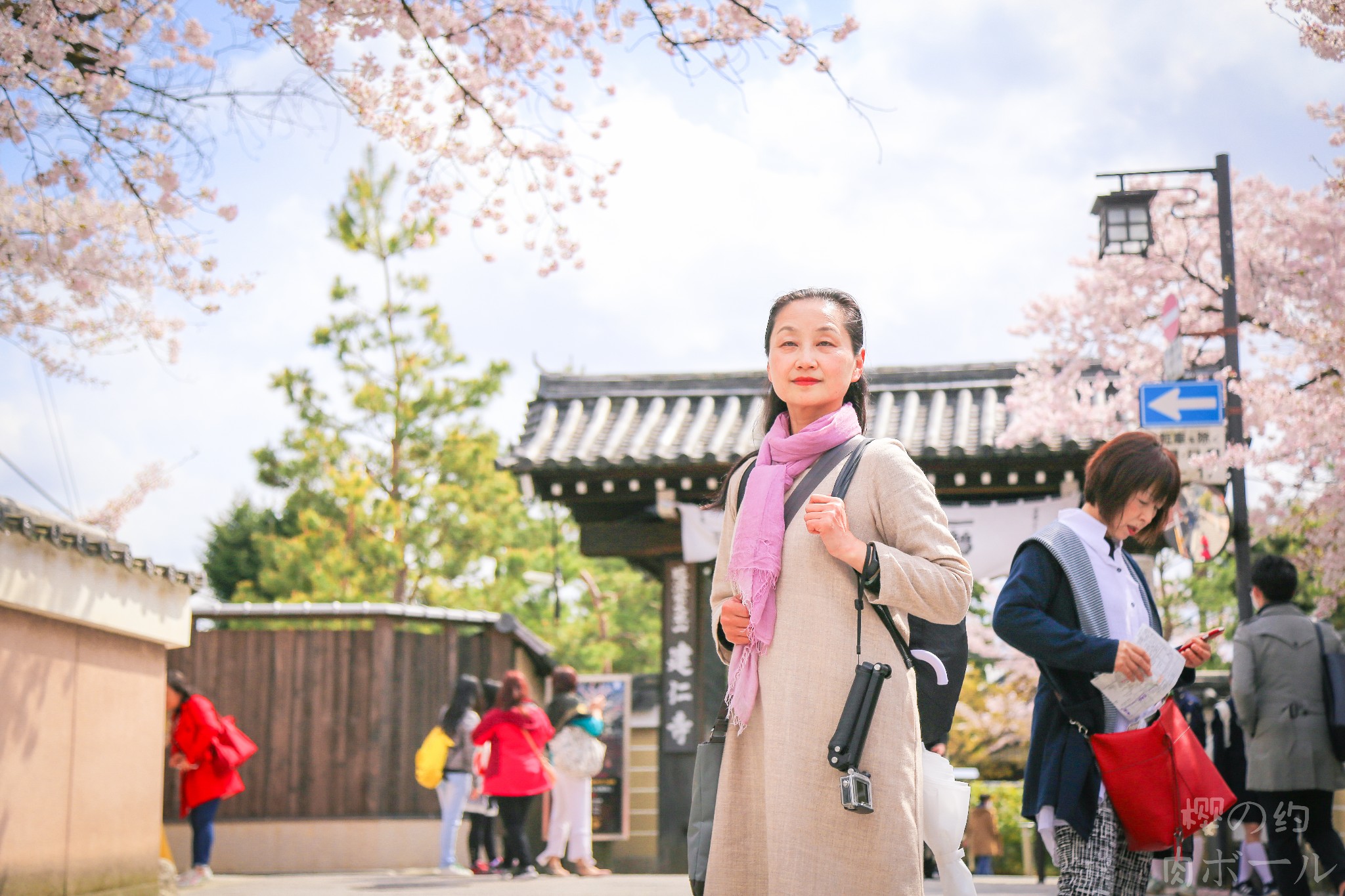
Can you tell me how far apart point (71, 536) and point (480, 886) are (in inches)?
161

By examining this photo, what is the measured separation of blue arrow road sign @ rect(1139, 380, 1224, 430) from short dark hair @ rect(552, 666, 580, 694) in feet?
17.8

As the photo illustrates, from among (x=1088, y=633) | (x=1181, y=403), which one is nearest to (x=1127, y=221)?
(x=1181, y=403)

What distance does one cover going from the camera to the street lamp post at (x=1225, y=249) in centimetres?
964

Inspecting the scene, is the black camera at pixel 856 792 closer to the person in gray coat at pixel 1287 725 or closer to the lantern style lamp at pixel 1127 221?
the person in gray coat at pixel 1287 725

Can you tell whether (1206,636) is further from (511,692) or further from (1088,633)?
(511,692)

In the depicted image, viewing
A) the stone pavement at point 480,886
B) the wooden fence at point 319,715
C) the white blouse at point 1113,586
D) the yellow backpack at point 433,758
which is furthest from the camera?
the wooden fence at point 319,715

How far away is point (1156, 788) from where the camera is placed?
3533 mm

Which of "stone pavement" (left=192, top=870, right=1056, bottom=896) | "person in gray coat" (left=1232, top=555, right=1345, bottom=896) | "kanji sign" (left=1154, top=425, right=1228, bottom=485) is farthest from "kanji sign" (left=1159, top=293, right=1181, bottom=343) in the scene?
"stone pavement" (left=192, top=870, right=1056, bottom=896)

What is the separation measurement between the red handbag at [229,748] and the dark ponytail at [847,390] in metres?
7.52

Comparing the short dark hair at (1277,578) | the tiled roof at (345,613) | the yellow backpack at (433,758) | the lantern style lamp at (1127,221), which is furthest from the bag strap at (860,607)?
the tiled roof at (345,613)

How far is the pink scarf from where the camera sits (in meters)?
2.78

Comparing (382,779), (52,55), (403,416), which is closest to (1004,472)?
(382,779)

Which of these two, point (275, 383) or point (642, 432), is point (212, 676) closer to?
point (642, 432)

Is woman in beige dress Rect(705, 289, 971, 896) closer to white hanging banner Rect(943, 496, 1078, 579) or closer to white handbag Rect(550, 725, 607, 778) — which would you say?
white handbag Rect(550, 725, 607, 778)
